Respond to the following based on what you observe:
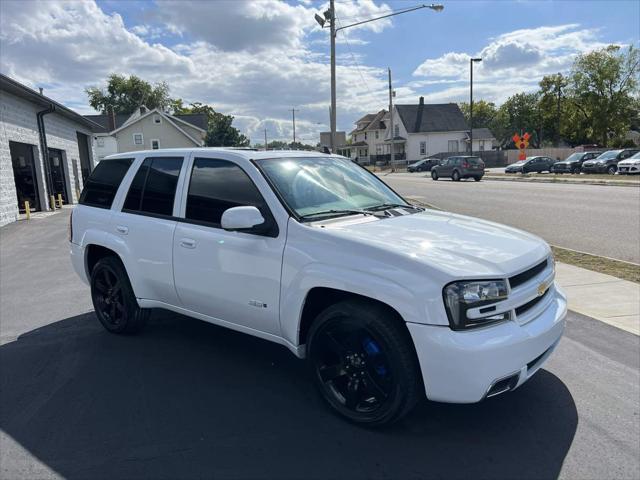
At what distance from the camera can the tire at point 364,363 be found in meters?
3.02

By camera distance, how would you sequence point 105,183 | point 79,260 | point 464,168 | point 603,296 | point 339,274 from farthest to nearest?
1. point 464,168
2. point 603,296
3. point 79,260
4. point 105,183
5. point 339,274

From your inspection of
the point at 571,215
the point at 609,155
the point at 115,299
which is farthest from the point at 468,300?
the point at 609,155

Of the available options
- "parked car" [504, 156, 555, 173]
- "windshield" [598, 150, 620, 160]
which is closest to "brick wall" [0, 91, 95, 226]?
"windshield" [598, 150, 620, 160]

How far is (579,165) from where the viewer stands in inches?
1532

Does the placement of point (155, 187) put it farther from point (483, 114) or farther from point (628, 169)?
point (483, 114)

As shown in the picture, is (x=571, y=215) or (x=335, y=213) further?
(x=571, y=215)

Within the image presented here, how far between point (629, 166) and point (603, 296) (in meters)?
30.6

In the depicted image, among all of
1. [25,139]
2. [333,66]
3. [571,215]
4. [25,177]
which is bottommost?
[571,215]

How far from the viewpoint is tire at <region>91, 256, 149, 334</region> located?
4.93 m

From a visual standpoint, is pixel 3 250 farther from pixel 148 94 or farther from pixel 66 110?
pixel 148 94

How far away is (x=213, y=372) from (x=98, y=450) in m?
1.20

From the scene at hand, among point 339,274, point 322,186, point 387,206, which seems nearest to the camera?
point 339,274

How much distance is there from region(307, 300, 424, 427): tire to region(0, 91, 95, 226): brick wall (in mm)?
15734

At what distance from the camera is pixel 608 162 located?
114 feet
